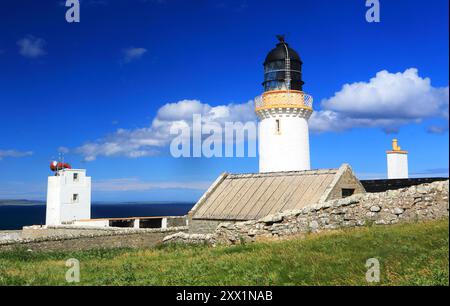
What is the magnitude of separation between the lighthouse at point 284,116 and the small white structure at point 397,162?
16.9ft

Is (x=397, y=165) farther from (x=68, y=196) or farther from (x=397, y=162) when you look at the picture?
(x=68, y=196)

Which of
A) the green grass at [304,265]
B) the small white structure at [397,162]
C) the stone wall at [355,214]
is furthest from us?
the small white structure at [397,162]

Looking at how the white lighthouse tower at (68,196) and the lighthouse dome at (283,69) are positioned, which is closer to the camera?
the lighthouse dome at (283,69)

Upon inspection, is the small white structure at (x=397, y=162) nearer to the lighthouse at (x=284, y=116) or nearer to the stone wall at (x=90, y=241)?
the lighthouse at (x=284, y=116)

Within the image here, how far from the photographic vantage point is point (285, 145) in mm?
27469

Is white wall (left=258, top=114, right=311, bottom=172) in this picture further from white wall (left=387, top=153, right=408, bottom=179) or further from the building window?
the building window

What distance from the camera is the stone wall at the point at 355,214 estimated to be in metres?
13.8

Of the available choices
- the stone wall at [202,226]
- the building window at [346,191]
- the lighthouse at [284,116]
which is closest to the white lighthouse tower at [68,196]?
the lighthouse at [284,116]

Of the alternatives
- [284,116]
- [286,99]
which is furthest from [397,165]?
[286,99]

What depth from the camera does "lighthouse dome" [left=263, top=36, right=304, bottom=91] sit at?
92.0ft

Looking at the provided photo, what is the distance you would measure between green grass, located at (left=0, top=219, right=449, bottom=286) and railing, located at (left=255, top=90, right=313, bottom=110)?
14.1 m

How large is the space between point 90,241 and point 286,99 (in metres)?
14.2
